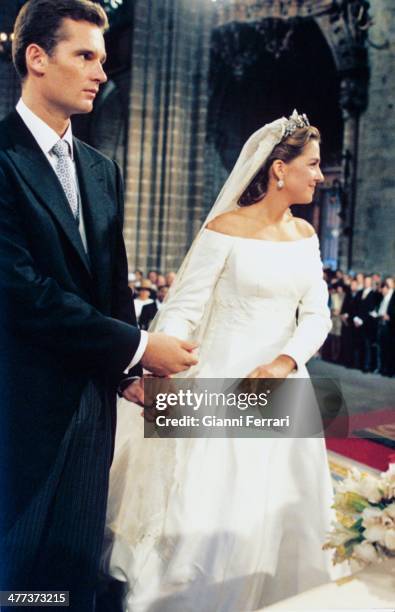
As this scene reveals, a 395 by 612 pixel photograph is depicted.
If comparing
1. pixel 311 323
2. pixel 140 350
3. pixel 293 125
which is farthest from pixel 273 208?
pixel 140 350

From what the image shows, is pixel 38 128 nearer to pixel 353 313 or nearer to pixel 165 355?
pixel 165 355

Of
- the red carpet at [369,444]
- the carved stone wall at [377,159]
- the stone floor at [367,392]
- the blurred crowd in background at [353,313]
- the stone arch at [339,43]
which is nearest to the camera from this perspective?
the red carpet at [369,444]

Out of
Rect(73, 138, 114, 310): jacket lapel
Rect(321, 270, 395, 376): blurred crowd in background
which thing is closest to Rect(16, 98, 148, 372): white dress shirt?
Rect(73, 138, 114, 310): jacket lapel

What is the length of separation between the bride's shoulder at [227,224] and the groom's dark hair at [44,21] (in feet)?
3.02

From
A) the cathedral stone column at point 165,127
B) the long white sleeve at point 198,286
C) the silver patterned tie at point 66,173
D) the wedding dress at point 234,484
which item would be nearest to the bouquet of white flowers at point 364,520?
the wedding dress at point 234,484

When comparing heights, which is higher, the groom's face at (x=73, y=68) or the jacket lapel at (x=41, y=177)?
the groom's face at (x=73, y=68)

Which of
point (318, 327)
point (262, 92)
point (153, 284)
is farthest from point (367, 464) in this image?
point (262, 92)

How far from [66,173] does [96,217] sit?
0.45ft

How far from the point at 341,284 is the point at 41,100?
670 centimetres

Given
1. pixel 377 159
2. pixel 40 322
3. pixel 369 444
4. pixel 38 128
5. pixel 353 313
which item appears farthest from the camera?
pixel 377 159

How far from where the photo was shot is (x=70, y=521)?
1.60 metres

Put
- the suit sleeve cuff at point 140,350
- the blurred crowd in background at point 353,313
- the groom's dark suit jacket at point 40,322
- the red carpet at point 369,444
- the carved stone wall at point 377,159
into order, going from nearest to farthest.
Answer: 1. the groom's dark suit jacket at point 40,322
2. the suit sleeve cuff at point 140,350
3. the red carpet at point 369,444
4. the blurred crowd in background at point 353,313
5. the carved stone wall at point 377,159

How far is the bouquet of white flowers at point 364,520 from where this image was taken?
1.65 m

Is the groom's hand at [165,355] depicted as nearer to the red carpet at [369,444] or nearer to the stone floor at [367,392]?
the red carpet at [369,444]
